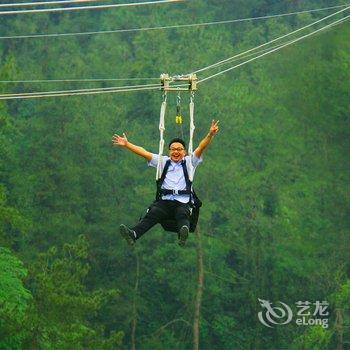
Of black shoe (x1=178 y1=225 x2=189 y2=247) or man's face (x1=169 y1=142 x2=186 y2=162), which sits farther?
man's face (x1=169 y1=142 x2=186 y2=162)

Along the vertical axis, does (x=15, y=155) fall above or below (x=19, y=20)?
below

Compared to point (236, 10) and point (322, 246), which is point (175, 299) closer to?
point (322, 246)

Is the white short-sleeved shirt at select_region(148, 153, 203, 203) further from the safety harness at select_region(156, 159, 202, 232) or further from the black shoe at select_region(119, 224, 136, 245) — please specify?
the black shoe at select_region(119, 224, 136, 245)

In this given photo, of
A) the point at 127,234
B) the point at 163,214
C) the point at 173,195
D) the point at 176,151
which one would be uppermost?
the point at 176,151

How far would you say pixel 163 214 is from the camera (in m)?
16.7

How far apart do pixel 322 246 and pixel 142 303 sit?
6502mm

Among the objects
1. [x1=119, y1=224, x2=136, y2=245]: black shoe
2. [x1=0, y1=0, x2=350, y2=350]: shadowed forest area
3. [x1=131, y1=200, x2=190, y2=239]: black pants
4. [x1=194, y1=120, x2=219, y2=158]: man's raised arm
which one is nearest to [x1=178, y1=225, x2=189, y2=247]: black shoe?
[x1=131, y1=200, x2=190, y2=239]: black pants

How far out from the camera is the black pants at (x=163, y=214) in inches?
648

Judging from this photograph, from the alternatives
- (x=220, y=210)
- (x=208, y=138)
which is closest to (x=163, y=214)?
(x=208, y=138)

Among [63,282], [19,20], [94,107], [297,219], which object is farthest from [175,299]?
[19,20]

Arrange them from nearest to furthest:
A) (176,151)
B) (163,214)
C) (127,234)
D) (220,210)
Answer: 1. (127,234)
2. (176,151)
3. (163,214)
4. (220,210)

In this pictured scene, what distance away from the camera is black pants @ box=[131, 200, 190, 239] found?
54.0 ft

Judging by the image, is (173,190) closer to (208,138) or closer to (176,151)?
(176,151)

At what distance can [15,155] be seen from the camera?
→ 187ft
